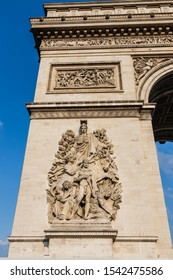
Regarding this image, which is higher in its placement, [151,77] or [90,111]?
[151,77]

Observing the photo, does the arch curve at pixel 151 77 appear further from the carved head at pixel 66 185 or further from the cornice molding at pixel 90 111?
the carved head at pixel 66 185

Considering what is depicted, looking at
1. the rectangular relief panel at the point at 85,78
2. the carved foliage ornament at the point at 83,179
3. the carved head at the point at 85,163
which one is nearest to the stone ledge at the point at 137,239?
the carved foliage ornament at the point at 83,179

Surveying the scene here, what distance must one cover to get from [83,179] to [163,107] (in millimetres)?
7202

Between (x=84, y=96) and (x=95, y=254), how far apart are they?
17.5ft

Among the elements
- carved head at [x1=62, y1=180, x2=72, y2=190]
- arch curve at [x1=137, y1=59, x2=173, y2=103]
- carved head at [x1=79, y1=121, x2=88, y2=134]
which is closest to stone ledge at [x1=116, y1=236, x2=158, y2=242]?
carved head at [x1=62, y1=180, x2=72, y2=190]

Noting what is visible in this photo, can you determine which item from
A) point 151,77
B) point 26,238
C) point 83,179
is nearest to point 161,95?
point 151,77

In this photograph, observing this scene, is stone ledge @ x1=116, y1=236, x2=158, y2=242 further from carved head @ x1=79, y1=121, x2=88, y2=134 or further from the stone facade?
carved head @ x1=79, y1=121, x2=88, y2=134

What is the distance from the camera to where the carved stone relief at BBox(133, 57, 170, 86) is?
10.9 m

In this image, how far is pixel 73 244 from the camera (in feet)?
24.0

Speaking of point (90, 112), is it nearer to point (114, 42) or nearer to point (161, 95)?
point (114, 42)

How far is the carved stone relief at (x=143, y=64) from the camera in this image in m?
10.9

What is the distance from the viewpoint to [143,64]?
11.1 metres

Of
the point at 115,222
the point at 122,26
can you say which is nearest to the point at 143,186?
the point at 115,222

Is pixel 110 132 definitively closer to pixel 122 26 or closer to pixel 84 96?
pixel 84 96
